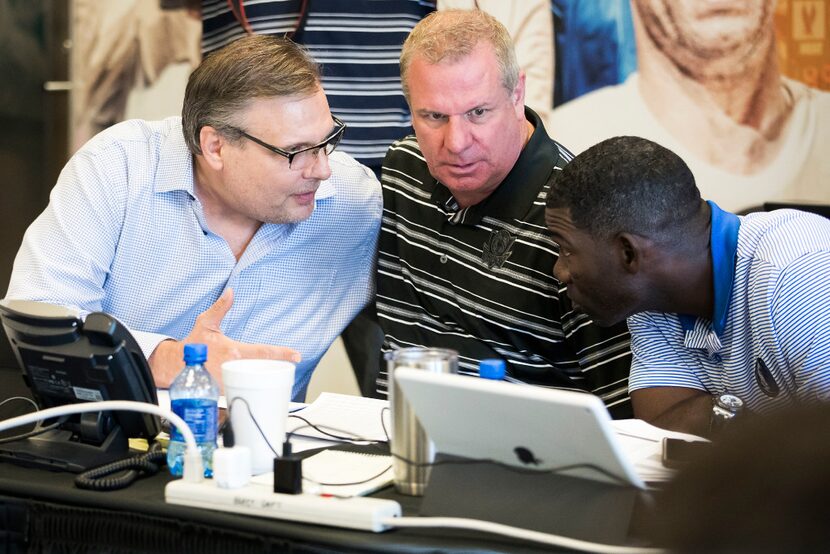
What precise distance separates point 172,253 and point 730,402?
119 centimetres

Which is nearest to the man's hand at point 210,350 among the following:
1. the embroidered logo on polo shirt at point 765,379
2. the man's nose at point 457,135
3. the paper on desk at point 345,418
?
the paper on desk at point 345,418

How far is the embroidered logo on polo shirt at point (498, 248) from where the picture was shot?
2.21 m

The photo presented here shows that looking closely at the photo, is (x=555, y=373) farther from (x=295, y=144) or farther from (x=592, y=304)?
(x=295, y=144)

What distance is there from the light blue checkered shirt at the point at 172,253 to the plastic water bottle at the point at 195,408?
2.33 ft

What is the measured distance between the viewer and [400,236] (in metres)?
2.38

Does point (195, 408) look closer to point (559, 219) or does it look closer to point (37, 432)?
point (37, 432)

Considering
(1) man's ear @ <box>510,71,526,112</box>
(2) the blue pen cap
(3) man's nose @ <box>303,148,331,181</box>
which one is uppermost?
(1) man's ear @ <box>510,71,526,112</box>

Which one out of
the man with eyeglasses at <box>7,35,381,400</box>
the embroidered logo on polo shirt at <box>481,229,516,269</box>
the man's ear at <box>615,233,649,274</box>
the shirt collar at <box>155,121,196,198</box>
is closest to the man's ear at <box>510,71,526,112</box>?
the embroidered logo on polo shirt at <box>481,229,516,269</box>

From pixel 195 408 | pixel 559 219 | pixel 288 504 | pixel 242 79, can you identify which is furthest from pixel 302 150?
pixel 288 504

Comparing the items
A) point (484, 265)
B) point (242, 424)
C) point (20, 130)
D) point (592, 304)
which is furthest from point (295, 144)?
point (20, 130)

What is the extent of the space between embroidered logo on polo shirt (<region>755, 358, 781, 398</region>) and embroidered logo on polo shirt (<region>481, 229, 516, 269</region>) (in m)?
0.60

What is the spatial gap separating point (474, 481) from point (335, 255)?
1178mm

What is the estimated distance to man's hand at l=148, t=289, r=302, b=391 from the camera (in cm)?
191

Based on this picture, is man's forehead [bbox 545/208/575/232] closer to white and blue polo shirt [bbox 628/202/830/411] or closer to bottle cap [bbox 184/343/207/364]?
white and blue polo shirt [bbox 628/202/830/411]
